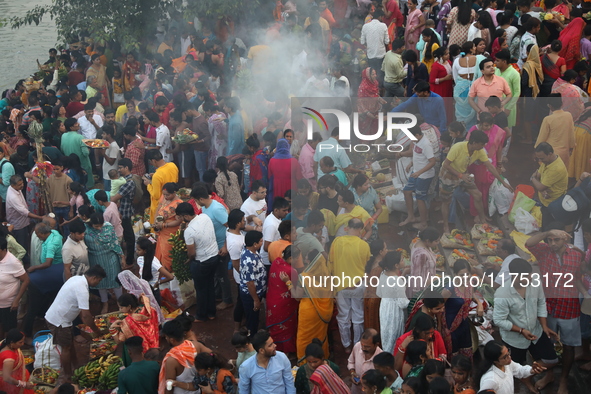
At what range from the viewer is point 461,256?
7.39 meters

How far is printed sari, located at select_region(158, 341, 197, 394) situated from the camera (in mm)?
5215

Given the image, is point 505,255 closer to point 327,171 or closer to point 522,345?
point 522,345

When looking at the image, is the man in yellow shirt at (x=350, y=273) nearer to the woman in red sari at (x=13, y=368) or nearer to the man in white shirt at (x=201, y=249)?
the man in white shirt at (x=201, y=249)

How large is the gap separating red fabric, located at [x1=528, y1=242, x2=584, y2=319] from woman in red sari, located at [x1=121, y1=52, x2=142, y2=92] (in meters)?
9.32

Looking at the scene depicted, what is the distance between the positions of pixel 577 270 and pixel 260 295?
2872mm

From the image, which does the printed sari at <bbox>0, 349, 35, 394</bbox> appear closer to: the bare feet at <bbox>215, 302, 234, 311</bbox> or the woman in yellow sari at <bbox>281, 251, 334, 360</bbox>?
the bare feet at <bbox>215, 302, 234, 311</bbox>

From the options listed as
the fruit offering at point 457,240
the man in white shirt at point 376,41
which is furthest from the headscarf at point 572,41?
the fruit offering at point 457,240

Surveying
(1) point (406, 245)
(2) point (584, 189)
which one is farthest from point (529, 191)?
(1) point (406, 245)

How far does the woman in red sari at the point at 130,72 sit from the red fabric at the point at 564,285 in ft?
30.6

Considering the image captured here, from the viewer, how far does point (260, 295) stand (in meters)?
6.36

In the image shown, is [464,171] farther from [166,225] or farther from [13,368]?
[13,368]

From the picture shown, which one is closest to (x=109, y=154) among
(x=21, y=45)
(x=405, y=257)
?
(x=405, y=257)

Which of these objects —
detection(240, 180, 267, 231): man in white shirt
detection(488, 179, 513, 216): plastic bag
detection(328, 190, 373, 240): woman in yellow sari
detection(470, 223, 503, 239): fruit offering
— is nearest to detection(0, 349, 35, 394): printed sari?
detection(240, 180, 267, 231): man in white shirt

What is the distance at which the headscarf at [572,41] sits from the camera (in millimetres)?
9281
